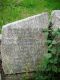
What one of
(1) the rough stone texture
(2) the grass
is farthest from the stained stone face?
(2) the grass

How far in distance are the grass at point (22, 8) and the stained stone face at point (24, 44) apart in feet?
4.96

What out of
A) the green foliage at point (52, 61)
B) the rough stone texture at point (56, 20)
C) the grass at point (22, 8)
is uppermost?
the grass at point (22, 8)

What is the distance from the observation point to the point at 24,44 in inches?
179

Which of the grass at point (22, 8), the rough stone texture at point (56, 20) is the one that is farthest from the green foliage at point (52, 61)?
the grass at point (22, 8)

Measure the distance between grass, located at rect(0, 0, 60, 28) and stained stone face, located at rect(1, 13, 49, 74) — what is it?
151 cm

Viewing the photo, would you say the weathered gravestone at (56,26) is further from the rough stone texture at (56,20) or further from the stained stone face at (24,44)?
the stained stone face at (24,44)

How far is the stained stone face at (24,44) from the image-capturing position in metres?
4.49

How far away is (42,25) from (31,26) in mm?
153

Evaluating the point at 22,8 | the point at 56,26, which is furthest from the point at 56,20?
the point at 22,8

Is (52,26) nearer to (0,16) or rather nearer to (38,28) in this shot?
(38,28)

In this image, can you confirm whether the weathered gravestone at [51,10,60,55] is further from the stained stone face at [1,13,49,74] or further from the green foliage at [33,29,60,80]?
the stained stone face at [1,13,49,74]

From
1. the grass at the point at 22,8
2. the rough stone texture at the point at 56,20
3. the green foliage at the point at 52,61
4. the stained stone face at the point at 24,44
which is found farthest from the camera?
the grass at the point at 22,8

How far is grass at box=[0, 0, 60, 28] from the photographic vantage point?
20.6 feet

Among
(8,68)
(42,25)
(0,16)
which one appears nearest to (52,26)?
(42,25)
